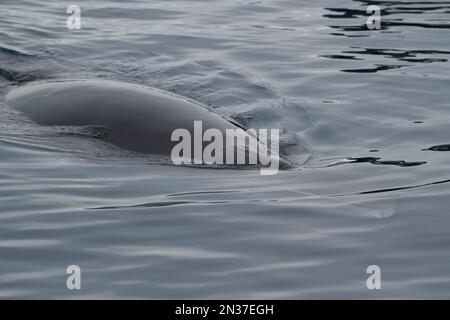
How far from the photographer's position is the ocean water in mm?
7324

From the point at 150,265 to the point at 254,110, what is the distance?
4.99m

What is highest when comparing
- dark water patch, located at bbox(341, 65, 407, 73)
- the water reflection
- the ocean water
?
the water reflection

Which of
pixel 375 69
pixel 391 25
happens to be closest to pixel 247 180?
pixel 375 69

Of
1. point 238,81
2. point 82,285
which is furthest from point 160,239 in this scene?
point 238,81

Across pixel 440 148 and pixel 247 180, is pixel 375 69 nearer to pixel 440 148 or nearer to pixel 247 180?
pixel 440 148

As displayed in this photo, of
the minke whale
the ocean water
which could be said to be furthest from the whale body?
the ocean water

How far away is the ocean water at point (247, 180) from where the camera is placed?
7.32 m

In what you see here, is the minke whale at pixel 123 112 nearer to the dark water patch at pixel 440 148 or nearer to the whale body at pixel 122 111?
the whale body at pixel 122 111

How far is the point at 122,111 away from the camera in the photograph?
10508mm

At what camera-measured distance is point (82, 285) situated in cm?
706

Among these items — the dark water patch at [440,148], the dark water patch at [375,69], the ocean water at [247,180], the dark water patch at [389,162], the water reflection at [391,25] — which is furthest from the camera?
the water reflection at [391,25]

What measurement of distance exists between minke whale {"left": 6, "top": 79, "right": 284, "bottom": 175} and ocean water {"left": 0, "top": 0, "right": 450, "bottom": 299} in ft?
0.64

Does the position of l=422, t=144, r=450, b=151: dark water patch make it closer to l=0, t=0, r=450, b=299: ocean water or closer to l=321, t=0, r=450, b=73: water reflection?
l=0, t=0, r=450, b=299: ocean water

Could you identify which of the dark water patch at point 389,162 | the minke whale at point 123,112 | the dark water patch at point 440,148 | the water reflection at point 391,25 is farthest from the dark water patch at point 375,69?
the dark water patch at point 389,162
